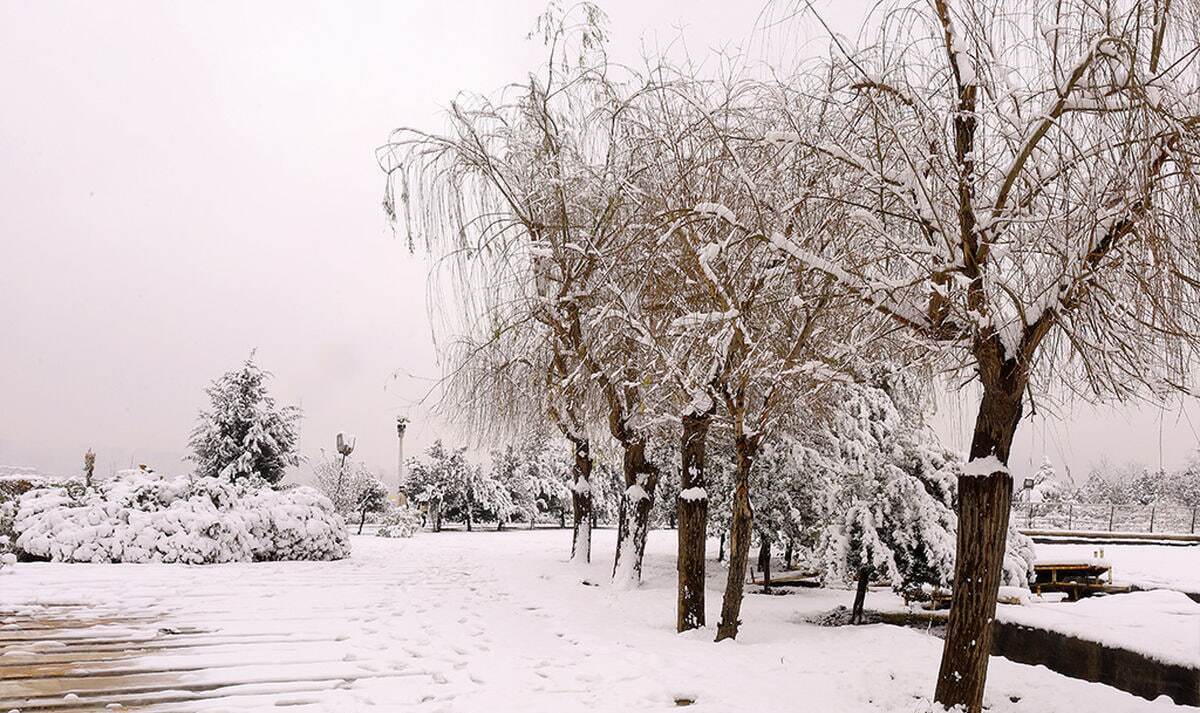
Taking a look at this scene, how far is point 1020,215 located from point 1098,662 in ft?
12.0

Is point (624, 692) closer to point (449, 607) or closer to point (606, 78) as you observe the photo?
point (449, 607)

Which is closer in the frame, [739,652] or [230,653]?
[230,653]

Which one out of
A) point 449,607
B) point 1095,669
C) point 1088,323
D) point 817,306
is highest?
point 817,306

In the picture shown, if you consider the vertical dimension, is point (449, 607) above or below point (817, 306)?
below

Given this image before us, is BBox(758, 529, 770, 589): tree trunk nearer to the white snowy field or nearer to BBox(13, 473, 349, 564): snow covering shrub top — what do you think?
the white snowy field

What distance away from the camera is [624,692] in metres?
5.57

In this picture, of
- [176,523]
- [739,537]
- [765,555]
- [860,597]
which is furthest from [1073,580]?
[176,523]

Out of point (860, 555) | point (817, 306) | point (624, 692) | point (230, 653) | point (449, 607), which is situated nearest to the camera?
point (624, 692)

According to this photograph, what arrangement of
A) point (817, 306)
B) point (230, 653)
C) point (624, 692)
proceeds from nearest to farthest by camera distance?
1. point (624, 692)
2. point (230, 653)
3. point (817, 306)

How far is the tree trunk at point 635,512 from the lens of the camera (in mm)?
12320

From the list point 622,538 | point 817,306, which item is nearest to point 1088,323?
point 817,306

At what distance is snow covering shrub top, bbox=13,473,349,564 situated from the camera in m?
13.5

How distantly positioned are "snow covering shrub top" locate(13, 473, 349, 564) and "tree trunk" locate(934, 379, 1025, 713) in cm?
1308

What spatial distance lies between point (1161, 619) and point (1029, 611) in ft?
3.28
